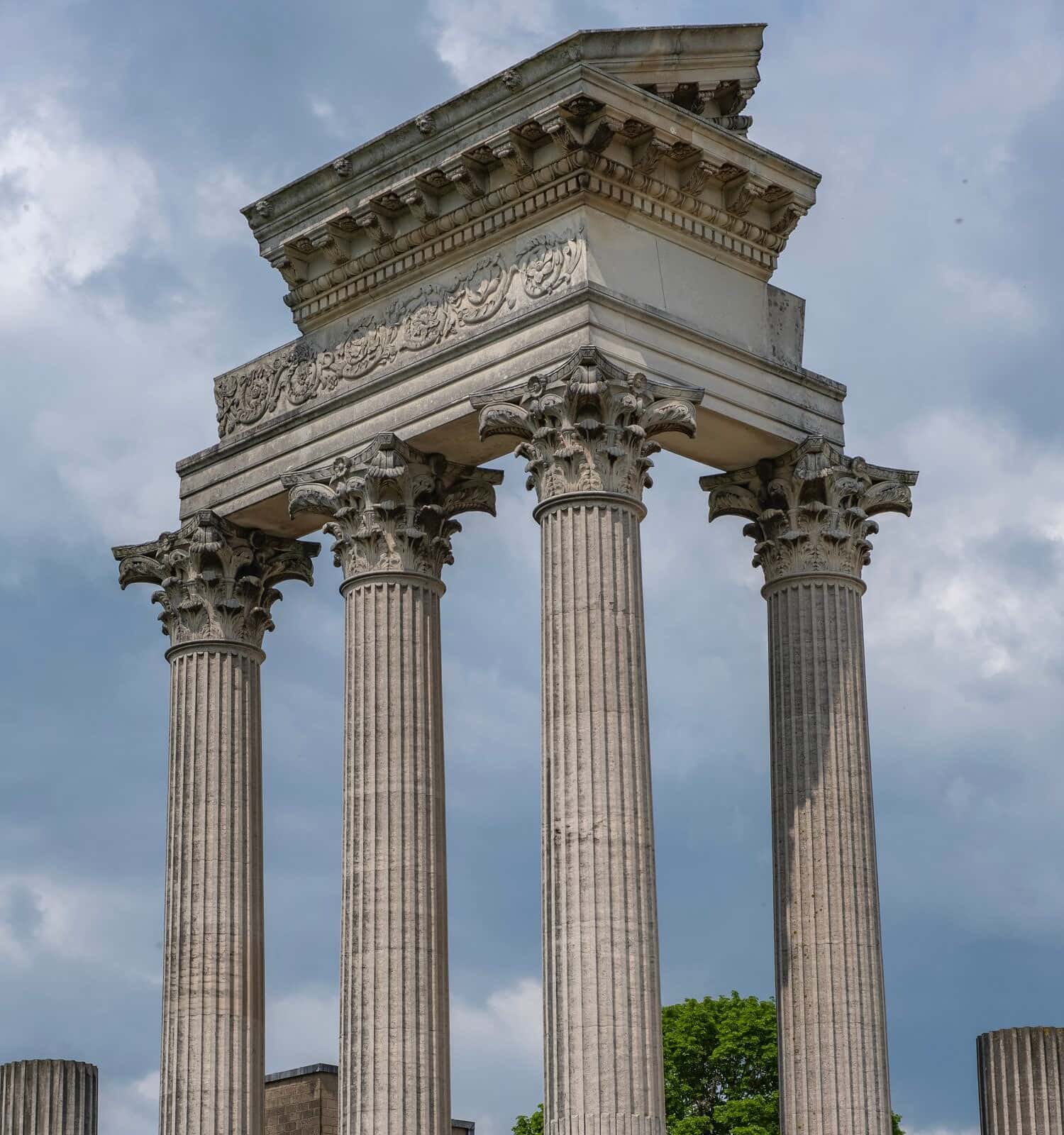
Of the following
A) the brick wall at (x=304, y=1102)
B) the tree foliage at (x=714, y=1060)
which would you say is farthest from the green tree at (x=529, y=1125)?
the brick wall at (x=304, y=1102)

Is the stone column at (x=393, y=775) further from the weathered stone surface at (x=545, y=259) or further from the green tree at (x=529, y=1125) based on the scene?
the green tree at (x=529, y=1125)

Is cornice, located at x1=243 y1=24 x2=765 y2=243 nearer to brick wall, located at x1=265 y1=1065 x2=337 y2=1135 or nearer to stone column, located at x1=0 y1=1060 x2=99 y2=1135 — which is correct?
stone column, located at x1=0 y1=1060 x2=99 y2=1135

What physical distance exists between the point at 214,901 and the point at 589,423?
47.4ft

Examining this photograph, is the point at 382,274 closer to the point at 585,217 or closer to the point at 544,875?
the point at 585,217

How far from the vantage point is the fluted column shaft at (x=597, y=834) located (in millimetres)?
56062

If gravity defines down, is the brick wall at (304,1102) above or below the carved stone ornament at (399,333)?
below

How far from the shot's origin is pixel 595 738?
57.7 m

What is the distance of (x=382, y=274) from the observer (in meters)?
66.1

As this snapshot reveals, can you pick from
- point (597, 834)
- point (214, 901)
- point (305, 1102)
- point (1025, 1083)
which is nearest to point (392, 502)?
point (214, 901)

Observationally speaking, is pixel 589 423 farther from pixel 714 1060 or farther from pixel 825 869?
pixel 714 1060

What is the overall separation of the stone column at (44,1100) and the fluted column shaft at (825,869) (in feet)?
45.2

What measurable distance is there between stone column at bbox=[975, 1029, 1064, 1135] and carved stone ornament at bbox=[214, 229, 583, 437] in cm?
1711

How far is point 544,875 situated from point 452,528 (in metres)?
10.3

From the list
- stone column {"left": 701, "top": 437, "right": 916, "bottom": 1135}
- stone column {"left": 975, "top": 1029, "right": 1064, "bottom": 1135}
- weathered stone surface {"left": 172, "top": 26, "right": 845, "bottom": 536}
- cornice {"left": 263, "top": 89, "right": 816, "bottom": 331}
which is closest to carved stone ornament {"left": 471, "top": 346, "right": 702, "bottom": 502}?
weathered stone surface {"left": 172, "top": 26, "right": 845, "bottom": 536}
